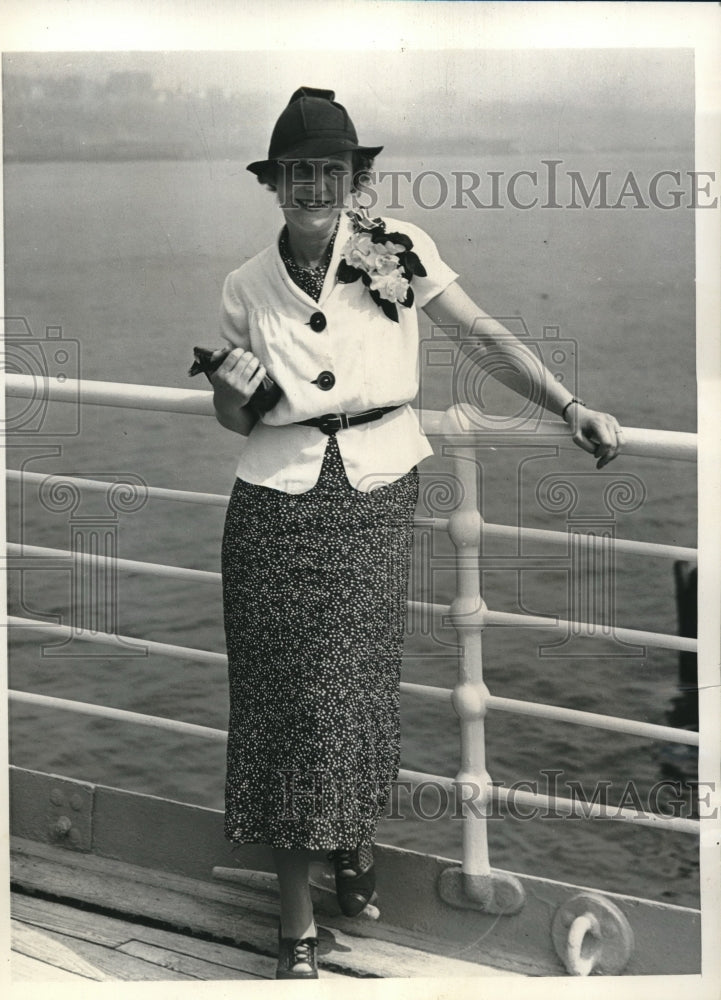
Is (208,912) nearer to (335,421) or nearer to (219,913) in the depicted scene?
(219,913)

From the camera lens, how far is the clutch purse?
265 cm

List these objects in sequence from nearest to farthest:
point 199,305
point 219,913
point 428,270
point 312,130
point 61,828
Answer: point 312,130 → point 428,270 → point 199,305 → point 219,913 → point 61,828

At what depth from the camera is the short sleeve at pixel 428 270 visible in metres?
2.71

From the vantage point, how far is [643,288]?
2.98m

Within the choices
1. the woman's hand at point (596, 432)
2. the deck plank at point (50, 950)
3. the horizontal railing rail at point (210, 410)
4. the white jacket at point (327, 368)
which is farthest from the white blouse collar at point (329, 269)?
the deck plank at point (50, 950)

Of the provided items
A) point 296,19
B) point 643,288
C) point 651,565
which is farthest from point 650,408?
point 296,19

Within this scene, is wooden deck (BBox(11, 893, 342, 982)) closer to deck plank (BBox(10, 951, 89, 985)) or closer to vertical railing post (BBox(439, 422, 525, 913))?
deck plank (BBox(10, 951, 89, 985))

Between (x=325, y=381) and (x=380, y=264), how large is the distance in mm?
297

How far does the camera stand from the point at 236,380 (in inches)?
103

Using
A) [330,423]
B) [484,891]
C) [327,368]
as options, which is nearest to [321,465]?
[330,423]

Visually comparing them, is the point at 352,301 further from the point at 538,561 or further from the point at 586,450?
the point at 538,561

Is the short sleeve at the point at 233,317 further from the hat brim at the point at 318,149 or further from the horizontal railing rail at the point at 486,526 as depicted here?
the horizontal railing rail at the point at 486,526

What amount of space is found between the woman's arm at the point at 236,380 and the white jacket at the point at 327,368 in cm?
4

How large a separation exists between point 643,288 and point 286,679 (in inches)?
52.4
